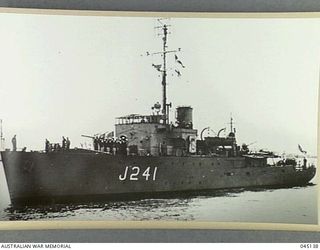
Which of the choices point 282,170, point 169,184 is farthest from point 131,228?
point 282,170

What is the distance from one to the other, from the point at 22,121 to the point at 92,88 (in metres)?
0.08

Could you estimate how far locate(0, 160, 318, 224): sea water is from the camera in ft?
2.01

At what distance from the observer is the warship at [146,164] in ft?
1.99

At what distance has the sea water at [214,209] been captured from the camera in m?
0.61

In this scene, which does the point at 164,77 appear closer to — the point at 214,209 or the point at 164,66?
the point at 164,66

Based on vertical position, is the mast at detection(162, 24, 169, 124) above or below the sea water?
above

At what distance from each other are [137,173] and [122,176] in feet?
0.05

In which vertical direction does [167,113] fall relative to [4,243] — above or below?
above

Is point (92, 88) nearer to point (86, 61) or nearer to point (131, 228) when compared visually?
point (86, 61)

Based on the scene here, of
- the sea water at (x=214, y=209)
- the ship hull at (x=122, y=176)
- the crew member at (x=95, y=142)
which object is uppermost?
the crew member at (x=95, y=142)

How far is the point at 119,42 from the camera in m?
0.61

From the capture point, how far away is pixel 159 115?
0.61 metres

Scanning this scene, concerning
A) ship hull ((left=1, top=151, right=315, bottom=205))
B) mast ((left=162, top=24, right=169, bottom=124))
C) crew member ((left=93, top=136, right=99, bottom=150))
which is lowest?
ship hull ((left=1, top=151, right=315, bottom=205))

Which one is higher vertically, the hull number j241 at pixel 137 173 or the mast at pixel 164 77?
the mast at pixel 164 77
